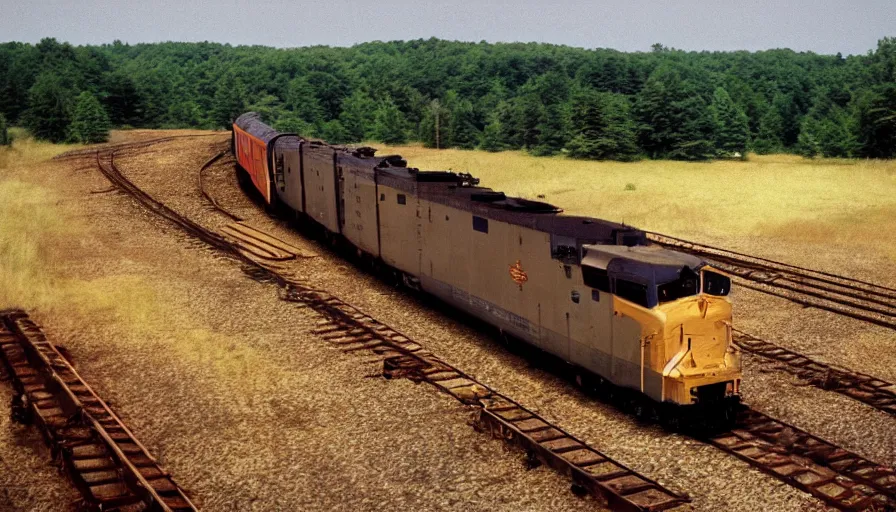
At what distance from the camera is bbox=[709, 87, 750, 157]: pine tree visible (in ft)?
213

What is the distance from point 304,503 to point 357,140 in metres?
72.2

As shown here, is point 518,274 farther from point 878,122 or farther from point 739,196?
point 878,122

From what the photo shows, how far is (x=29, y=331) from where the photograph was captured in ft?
68.7

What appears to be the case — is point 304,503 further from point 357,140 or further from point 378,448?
point 357,140

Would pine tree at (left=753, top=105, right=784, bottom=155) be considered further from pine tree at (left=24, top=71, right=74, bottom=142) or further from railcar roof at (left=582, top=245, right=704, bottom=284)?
railcar roof at (left=582, top=245, right=704, bottom=284)

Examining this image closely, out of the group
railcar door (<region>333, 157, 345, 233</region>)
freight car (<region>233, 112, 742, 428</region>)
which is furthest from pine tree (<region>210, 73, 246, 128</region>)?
freight car (<region>233, 112, 742, 428</region>)

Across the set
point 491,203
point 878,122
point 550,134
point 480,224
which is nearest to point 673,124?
point 550,134

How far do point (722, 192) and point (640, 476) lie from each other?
3732 cm

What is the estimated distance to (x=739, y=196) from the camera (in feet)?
151

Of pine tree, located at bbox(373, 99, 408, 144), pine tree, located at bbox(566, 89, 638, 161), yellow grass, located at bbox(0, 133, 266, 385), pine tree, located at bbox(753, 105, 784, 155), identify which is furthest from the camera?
pine tree, located at bbox(373, 99, 408, 144)

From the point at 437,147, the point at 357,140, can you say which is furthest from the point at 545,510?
the point at 357,140

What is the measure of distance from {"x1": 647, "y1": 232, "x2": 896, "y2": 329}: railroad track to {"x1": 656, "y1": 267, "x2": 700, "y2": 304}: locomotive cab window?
8.44 metres

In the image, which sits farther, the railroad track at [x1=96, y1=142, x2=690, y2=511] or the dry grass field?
the dry grass field

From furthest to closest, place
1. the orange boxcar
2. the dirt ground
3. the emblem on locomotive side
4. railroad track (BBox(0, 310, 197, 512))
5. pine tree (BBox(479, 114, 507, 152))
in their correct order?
1. pine tree (BBox(479, 114, 507, 152))
2. the orange boxcar
3. the emblem on locomotive side
4. the dirt ground
5. railroad track (BBox(0, 310, 197, 512))
